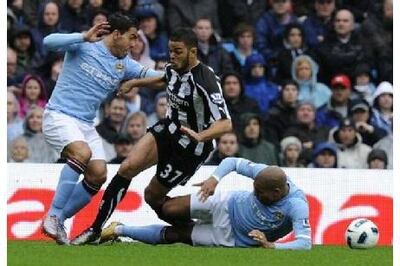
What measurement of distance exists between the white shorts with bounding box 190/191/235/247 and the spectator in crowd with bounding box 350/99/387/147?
5679 millimetres

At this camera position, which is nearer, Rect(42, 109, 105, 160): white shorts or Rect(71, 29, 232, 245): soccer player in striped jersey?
Rect(71, 29, 232, 245): soccer player in striped jersey

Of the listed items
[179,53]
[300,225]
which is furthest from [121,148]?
[300,225]

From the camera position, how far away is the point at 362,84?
57.3 ft

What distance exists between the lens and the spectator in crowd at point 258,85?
16969mm

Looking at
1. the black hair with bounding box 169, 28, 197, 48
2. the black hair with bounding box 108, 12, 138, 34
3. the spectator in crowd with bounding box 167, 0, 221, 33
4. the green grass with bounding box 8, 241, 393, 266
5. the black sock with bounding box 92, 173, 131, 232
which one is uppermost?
the spectator in crowd with bounding box 167, 0, 221, 33

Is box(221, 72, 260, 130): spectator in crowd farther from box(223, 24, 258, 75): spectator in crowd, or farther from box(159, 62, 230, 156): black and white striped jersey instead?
box(159, 62, 230, 156): black and white striped jersey

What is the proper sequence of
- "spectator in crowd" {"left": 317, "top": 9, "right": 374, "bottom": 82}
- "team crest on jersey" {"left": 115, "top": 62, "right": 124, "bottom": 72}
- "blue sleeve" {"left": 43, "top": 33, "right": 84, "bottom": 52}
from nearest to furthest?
"blue sleeve" {"left": 43, "top": 33, "right": 84, "bottom": 52} → "team crest on jersey" {"left": 115, "top": 62, "right": 124, "bottom": 72} → "spectator in crowd" {"left": 317, "top": 9, "right": 374, "bottom": 82}

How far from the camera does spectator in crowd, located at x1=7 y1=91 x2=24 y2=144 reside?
1591 cm

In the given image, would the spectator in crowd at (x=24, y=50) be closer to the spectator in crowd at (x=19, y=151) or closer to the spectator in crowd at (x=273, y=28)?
the spectator in crowd at (x=19, y=151)

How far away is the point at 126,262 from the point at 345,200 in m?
4.86

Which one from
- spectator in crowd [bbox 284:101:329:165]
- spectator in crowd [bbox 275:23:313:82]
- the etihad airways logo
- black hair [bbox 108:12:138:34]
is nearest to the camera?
black hair [bbox 108:12:138:34]

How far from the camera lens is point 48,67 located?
16.6 metres

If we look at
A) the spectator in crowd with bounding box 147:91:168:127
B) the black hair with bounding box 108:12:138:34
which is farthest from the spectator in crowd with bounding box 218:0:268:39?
the black hair with bounding box 108:12:138:34

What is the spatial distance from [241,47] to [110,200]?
629 centimetres
